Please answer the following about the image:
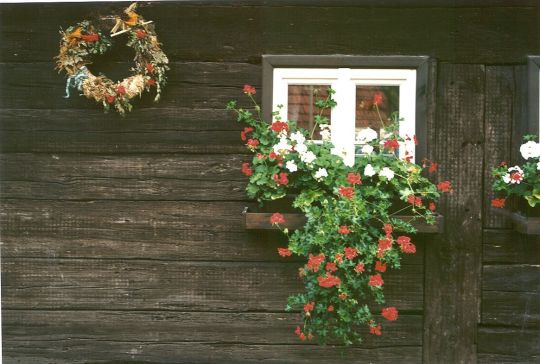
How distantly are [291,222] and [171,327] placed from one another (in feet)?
2.87

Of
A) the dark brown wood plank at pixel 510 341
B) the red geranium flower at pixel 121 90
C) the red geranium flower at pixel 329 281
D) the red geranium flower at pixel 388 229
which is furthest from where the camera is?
the dark brown wood plank at pixel 510 341

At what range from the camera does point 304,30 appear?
3.41 metres

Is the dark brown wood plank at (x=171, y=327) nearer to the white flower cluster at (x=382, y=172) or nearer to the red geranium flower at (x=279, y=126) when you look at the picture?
the white flower cluster at (x=382, y=172)

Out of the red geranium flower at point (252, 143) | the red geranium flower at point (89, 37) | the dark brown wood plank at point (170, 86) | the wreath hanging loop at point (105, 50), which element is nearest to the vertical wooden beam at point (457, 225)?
the red geranium flower at point (252, 143)

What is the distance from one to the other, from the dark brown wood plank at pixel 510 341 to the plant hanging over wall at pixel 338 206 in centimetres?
54

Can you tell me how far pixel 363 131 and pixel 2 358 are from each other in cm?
224

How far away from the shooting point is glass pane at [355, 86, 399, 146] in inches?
135

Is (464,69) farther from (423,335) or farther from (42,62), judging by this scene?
(42,62)

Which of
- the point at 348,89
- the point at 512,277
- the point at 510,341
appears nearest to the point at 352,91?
the point at 348,89

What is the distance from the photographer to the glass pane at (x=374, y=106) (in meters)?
3.43

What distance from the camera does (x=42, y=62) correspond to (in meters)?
3.47

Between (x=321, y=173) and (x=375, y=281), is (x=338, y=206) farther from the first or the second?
(x=375, y=281)

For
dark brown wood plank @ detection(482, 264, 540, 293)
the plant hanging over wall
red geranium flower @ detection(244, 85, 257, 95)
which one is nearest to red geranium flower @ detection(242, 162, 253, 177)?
the plant hanging over wall

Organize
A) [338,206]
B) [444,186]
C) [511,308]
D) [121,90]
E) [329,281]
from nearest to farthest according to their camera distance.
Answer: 1. [329,281]
2. [338,206]
3. [444,186]
4. [121,90]
5. [511,308]
